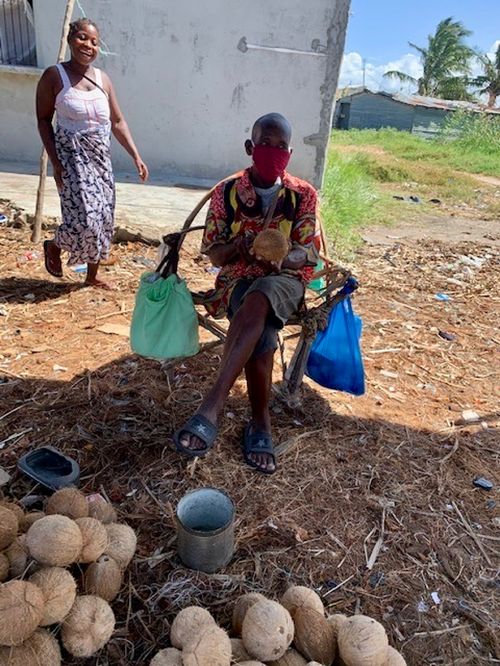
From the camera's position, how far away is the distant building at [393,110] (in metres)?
30.6

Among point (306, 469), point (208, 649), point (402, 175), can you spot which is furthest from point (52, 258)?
point (402, 175)

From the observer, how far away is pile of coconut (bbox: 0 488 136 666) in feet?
4.61

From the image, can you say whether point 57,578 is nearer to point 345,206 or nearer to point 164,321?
point 164,321

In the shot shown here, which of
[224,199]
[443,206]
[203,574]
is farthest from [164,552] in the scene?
[443,206]

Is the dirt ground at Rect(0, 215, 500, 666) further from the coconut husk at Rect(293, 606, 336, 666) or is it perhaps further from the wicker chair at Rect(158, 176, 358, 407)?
the coconut husk at Rect(293, 606, 336, 666)

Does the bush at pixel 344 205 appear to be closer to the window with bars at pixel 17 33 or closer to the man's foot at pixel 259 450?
the man's foot at pixel 259 450

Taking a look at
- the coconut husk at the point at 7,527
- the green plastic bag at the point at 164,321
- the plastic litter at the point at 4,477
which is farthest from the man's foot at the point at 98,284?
the coconut husk at the point at 7,527

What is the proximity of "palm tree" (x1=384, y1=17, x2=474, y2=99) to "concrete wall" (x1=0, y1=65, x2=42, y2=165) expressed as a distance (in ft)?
124

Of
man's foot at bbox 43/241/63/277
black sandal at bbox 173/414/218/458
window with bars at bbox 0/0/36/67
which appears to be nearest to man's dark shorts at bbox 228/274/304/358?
black sandal at bbox 173/414/218/458

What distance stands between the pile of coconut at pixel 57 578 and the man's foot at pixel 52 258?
283 centimetres

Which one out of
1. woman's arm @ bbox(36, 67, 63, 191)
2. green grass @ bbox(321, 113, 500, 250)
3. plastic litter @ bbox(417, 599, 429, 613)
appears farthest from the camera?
green grass @ bbox(321, 113, 500, 250)

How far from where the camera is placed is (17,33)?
27.3 feet

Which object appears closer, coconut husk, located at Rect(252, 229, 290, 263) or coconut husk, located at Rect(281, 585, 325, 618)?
coconut husk, located at Rect(281, 585, 325, 618)

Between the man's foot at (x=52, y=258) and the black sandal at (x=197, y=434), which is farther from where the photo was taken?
the man's foot at (x=52, y=258)
